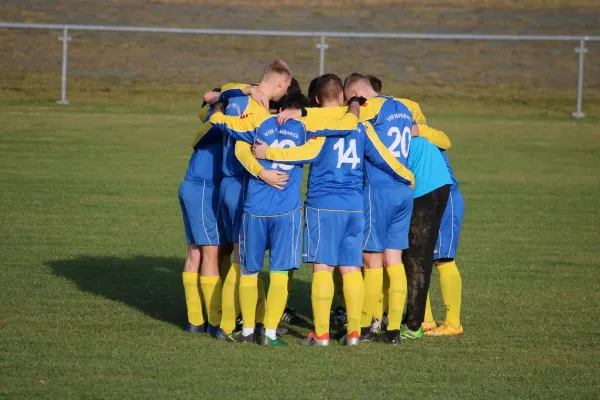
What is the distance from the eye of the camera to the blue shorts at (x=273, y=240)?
750cm

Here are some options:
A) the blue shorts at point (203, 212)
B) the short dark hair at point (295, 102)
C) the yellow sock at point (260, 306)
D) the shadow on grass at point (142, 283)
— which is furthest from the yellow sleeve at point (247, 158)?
the shadow on grass at point (142, 283)

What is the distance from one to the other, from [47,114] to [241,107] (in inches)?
581

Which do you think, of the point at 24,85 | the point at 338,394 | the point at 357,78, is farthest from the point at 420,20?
the point at 338,394

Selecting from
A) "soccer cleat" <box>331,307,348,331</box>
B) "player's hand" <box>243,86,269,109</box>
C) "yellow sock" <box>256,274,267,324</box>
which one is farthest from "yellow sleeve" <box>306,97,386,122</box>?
"soccer cleat" <box>331,307,348,331</box>

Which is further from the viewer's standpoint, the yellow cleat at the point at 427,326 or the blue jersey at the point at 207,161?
the yellow cleat at the point at 427,326

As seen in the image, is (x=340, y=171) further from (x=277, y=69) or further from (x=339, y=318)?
(x=339, y=318)

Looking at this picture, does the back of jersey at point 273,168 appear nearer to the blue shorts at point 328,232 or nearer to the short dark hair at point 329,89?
the blue shorts at point 328,232

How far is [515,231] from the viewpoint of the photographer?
13.3m

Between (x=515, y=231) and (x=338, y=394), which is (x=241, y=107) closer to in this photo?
(x=338, y=394)

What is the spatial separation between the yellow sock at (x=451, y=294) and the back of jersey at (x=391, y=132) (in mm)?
1084

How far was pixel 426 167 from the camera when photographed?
322 inches

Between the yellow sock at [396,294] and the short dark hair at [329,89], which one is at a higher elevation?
the short dark hair at [329,89]

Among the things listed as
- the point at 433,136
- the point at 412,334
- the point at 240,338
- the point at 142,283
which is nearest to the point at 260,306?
the point at 240,338

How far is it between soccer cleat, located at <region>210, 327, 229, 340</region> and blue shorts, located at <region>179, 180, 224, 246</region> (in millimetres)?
709
